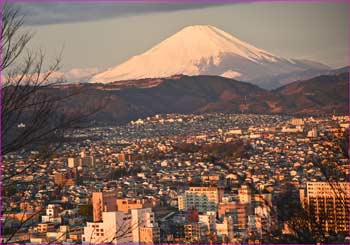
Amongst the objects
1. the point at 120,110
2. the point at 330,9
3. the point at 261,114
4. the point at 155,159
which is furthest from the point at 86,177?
the point at 261,114

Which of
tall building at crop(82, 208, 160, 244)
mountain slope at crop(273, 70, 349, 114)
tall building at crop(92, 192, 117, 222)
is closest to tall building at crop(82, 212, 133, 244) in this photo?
tall building at crop(82, 208, 160, 244)

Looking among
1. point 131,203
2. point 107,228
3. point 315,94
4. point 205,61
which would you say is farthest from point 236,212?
point 205,61

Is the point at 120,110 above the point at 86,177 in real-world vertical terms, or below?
above

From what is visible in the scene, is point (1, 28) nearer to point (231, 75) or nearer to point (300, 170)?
point (300, 170)

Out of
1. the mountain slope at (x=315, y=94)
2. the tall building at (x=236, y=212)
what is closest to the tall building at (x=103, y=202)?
the tall building at (x=236, y=212)

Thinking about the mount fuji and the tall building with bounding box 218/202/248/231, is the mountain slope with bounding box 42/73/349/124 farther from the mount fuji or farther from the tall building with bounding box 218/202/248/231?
the tall building with bounding box 218/202/248/231

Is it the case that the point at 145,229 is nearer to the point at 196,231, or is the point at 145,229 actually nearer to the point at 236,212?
the point at 196,231
